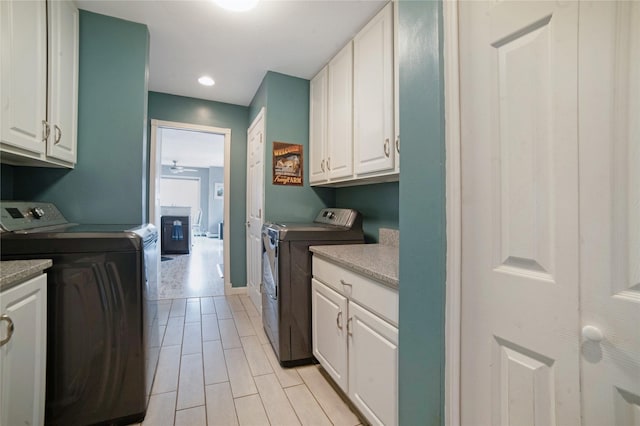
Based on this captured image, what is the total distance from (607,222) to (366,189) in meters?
1.85

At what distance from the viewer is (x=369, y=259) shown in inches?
59.9

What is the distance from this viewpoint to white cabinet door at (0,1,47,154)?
122cm

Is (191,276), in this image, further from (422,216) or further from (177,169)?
(177,169)

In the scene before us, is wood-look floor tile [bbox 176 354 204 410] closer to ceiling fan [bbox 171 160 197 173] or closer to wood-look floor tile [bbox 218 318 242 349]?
wood-look floor tile [bbox 218 318 242 349]

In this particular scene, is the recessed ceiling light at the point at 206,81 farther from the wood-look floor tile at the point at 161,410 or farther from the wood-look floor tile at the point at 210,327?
the wood-look floor tile at the point at 161,410

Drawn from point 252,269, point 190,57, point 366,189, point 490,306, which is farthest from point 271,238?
point 190,57

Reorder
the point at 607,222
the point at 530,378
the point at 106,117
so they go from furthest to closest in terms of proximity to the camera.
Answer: the point at 106,117 < the point at 530,378 < the point at 607,222

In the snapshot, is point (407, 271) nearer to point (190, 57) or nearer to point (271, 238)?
point (271, 238)

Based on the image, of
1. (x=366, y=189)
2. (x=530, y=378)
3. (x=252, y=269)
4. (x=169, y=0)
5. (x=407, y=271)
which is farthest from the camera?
(x=252, y=269)

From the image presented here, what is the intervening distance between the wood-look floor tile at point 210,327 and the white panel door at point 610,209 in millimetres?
2526

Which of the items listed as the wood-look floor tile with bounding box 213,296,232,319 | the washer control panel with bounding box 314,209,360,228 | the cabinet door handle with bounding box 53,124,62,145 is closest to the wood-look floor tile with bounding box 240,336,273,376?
the wood-look floor tile with bounding box 213,296,232,319

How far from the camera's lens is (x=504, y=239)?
0.77 meters

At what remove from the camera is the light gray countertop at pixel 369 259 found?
1.19 meters

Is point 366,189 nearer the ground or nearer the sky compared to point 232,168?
nearer the ground
